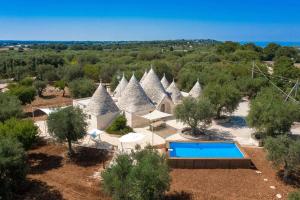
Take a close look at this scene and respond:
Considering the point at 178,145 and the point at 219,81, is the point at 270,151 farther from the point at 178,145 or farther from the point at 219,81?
the point at 219,81

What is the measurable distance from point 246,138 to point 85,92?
83.7 ft

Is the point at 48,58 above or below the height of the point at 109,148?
above

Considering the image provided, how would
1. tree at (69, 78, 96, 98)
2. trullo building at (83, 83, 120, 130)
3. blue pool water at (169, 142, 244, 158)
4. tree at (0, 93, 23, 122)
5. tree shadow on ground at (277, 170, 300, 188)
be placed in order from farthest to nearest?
tree at (69, 78, 96, 98) < trullo building at (83, 83, 120, 130) < tree at (0, 93, 23, 122) < blue pool water at (169, 142, 244, 158) < tree shadow on ground at (277, 170, 300, 188)

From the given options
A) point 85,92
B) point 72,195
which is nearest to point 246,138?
point 72,195

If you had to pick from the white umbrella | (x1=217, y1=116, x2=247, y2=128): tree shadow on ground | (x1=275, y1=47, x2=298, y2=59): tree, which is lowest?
(x1=217, y1=116, x2=247, y2=128): tree shadow on ground

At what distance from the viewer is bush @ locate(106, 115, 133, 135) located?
26.6m

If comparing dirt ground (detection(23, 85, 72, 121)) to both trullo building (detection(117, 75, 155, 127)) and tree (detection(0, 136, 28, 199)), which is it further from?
tree (detection(0, 136, 28, 199))

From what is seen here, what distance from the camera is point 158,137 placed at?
25922 mm

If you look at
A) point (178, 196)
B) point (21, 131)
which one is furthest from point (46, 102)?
point (178, 196)

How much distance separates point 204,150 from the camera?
22.9 metres

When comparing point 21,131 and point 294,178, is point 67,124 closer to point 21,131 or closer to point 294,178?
point 21,131

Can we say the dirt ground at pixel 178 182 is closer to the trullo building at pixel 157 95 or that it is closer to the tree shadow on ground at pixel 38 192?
the tree shadow on ground at pixel 38 192

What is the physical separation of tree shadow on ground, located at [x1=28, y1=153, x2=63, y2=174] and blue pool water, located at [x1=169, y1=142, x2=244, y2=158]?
985 centimetres

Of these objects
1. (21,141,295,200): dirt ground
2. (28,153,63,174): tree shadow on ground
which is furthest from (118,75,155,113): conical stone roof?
(28,153,63,174): tree shadow on ground
